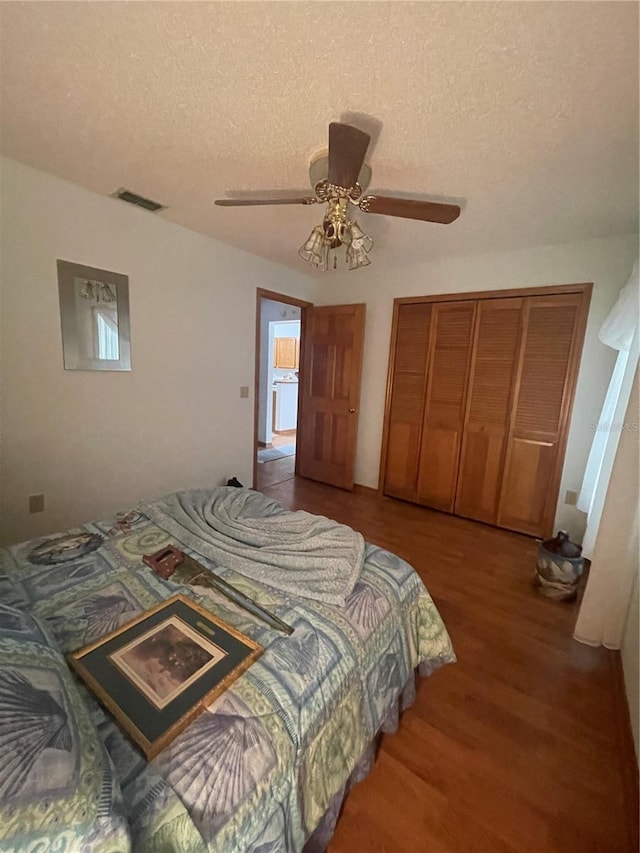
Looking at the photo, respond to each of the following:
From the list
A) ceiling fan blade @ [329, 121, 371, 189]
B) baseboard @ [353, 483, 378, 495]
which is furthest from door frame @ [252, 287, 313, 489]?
ceiling fan blade @ [329, 121, 371, 189]

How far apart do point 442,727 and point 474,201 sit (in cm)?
267

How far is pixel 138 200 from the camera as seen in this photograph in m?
2.30

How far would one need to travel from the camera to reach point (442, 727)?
1.38 metres

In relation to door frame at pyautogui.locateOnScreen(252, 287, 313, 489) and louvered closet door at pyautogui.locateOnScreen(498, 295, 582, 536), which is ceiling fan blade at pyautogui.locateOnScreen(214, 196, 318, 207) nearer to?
door frame at pyautogui.locateOnScreen(252, 287, 313, 489)

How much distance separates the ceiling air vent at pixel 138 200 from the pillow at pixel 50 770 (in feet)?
8.23

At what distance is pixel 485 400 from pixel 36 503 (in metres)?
3.46

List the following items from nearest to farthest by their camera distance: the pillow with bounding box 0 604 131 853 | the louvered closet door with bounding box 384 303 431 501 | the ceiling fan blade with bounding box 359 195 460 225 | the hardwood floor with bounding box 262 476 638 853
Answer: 1. the pillow with bounding box 0 604 131 853
2. the hardwood floor with bounding box 262 476 638 853
3. the ceiling fan blade with bounding box 359 195 460 225
4. the louvered closet door with bounding box 384 303 431 501

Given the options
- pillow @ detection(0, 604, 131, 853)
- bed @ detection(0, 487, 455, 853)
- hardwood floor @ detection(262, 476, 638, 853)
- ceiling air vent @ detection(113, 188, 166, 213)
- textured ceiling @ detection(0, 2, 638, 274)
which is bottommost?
hardwood floor @ detection(262, 476, 638, 853)

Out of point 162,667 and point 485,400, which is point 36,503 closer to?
point 162,667

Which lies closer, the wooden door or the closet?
the closet

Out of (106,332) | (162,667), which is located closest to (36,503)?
(106,332)

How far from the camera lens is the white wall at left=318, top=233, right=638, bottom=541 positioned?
99.0 inches

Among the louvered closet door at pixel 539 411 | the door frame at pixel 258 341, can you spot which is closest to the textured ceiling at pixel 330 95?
the louvered closet door at pixel 539 411

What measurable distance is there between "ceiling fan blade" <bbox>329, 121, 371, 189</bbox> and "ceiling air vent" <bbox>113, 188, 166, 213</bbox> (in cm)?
152
